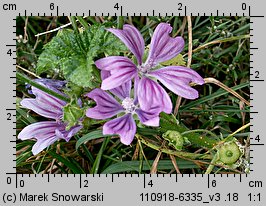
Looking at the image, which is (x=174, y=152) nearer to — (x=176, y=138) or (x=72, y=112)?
(x=176, y=138)

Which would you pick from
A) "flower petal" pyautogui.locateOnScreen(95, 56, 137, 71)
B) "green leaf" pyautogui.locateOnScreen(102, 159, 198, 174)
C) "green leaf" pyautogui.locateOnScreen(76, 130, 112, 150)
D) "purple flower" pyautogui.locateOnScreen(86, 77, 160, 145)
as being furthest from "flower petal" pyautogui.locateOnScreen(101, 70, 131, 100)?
"green leaf" pyautogui.locateOnScreen(102, 159, 198, 174)

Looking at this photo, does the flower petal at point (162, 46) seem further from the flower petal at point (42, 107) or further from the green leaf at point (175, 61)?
the flower petal at point (42, 107)

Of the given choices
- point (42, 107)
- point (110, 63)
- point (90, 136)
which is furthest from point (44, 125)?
point (110, 63)

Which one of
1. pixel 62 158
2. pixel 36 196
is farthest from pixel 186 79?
pixel 36 196

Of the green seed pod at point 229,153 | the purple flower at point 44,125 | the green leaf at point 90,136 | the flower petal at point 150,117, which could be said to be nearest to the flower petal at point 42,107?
the purple flower at point 44,125

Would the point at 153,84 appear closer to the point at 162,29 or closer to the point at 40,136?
the point at 162,29

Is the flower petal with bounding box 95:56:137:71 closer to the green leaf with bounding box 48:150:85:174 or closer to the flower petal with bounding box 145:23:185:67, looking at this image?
the flower petal with bounding box 145:23:185:67
